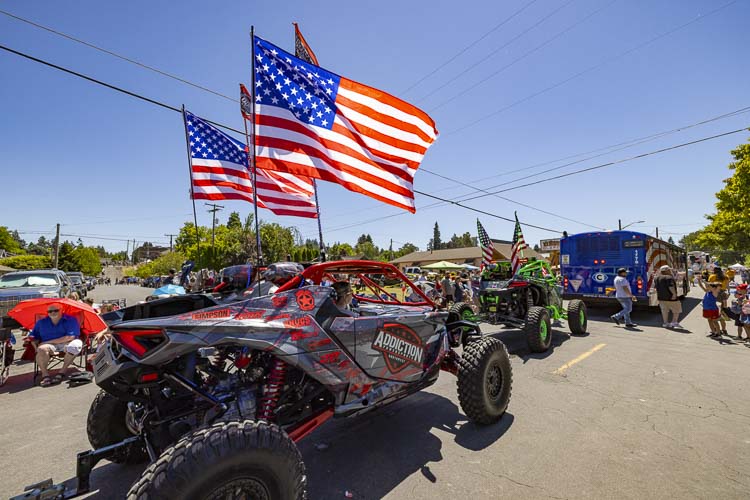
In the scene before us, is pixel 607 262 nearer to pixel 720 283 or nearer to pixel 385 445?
pixel 720 283

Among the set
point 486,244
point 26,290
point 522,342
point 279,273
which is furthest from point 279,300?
point 26,290

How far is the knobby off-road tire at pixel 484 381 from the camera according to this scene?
3.59m

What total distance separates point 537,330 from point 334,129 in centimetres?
517

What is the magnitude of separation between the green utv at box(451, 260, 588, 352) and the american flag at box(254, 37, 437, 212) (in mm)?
3454

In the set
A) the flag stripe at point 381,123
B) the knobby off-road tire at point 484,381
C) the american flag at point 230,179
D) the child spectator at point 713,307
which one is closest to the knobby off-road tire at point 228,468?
the knobby off-road tire at point 484,381

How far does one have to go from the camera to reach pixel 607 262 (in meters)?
12.3

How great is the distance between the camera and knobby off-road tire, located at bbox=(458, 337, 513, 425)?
11.8 ft

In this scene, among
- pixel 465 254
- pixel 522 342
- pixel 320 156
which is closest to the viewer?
pixel 320 156

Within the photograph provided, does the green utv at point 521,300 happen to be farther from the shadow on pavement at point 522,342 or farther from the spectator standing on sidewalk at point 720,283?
the spectator standing on sidewalk at point 720,283

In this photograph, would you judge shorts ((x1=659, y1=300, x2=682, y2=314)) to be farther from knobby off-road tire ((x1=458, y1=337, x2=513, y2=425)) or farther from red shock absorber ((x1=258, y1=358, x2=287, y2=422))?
red shock absorber ((x1=258, y1=358, x2=287, y2=422))

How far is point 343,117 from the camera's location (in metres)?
5.37

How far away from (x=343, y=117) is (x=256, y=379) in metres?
4.10

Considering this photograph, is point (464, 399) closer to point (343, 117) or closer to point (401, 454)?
point (401, 454)

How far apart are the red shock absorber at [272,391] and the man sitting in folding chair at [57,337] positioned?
5.12 metres
